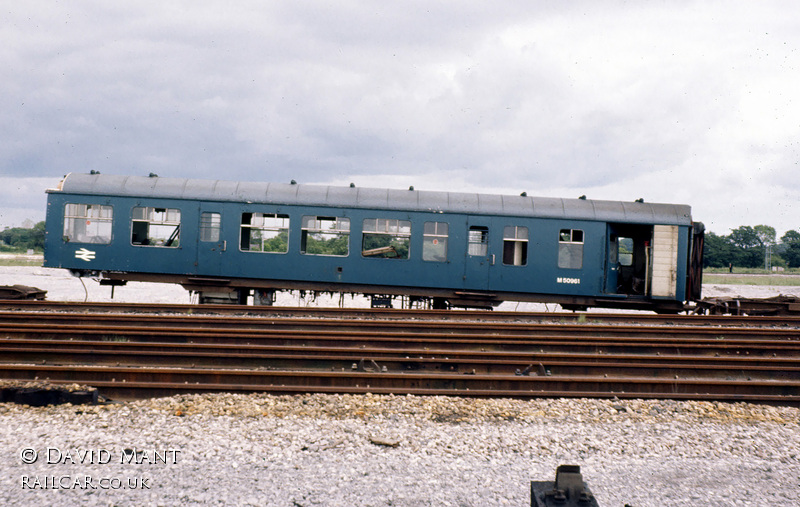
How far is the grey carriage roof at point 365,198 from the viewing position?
40.8 ft

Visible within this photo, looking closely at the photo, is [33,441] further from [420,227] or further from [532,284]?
[532,284]

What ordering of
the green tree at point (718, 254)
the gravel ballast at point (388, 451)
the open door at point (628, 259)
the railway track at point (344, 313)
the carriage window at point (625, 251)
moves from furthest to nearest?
1. the green tree at point (718, 254)
2. the carriage window at point (625, 251)
3. the open door at point (628, 259)
4. the railway track at point (344, 313)
5. the gravel ballast at point (388, 451)

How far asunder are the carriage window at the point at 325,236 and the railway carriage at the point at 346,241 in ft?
0.09

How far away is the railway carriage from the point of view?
488 inches

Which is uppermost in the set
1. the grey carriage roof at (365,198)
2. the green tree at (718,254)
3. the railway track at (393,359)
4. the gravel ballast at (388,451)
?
the green tree at (718,254)

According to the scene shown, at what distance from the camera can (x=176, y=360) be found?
6852 millimetres

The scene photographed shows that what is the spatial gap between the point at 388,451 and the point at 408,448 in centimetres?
20

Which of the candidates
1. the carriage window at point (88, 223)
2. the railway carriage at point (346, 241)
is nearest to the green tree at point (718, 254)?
the railway carriage at point (346, 241)

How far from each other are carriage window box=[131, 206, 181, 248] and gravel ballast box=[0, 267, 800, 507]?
7900 mm

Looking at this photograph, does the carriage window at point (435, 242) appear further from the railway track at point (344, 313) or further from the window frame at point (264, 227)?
the window frame at point (264, 227)

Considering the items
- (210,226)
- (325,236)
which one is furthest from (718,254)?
(210,226)

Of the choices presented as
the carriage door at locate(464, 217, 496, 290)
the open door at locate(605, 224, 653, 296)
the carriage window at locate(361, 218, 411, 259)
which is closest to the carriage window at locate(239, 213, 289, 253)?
the carriage window at locate(361, 218, 411, 259)

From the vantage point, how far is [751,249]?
216 feet

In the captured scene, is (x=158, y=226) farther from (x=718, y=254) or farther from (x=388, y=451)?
(x=718, y=254)
